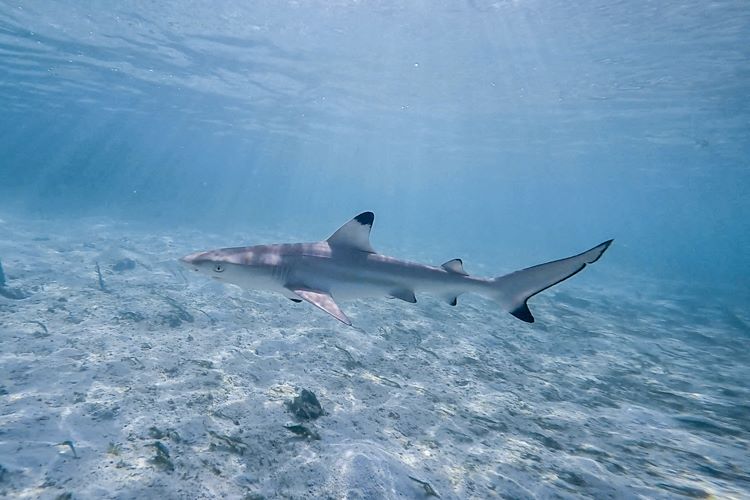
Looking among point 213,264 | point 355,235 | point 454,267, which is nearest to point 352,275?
point 355,235

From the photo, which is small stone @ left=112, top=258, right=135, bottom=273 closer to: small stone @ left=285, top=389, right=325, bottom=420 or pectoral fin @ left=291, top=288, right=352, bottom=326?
small stone @ left=285, top=389, right=325, bottom=420

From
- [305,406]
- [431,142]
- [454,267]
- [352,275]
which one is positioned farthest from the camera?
[431,142]

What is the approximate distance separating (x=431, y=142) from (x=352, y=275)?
152ft

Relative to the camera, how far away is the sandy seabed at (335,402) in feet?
14.6

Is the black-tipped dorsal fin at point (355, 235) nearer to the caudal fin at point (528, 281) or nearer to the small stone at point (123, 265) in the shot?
the caudal fin at point (528, 281)

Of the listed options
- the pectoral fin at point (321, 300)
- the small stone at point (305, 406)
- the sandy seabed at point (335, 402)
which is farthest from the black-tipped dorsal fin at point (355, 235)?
the sandy seabed at point (335, 402)

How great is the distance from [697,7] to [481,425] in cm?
1765

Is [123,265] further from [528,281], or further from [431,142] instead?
[431,142]

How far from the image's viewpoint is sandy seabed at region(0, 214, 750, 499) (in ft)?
14.6

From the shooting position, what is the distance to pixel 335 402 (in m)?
A: 6.27

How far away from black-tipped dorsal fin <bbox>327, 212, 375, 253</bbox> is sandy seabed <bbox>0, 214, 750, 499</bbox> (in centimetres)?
255

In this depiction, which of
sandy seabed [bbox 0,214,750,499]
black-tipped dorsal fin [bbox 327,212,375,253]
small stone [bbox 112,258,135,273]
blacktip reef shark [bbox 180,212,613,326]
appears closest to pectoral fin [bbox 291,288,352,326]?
blacktip reef shark [bbox 180,212,613,326]

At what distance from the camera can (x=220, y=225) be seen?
37250mm

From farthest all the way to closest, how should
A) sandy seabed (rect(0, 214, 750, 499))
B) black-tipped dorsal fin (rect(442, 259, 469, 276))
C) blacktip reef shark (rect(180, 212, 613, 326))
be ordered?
1. black-tipped dorsal fin (rect(442, 259, 469, 276))
2. blacktip reef shark (rect(180, 212, 613, 326))
3. sandy seabed (rect(0, 214, 750, 499))
